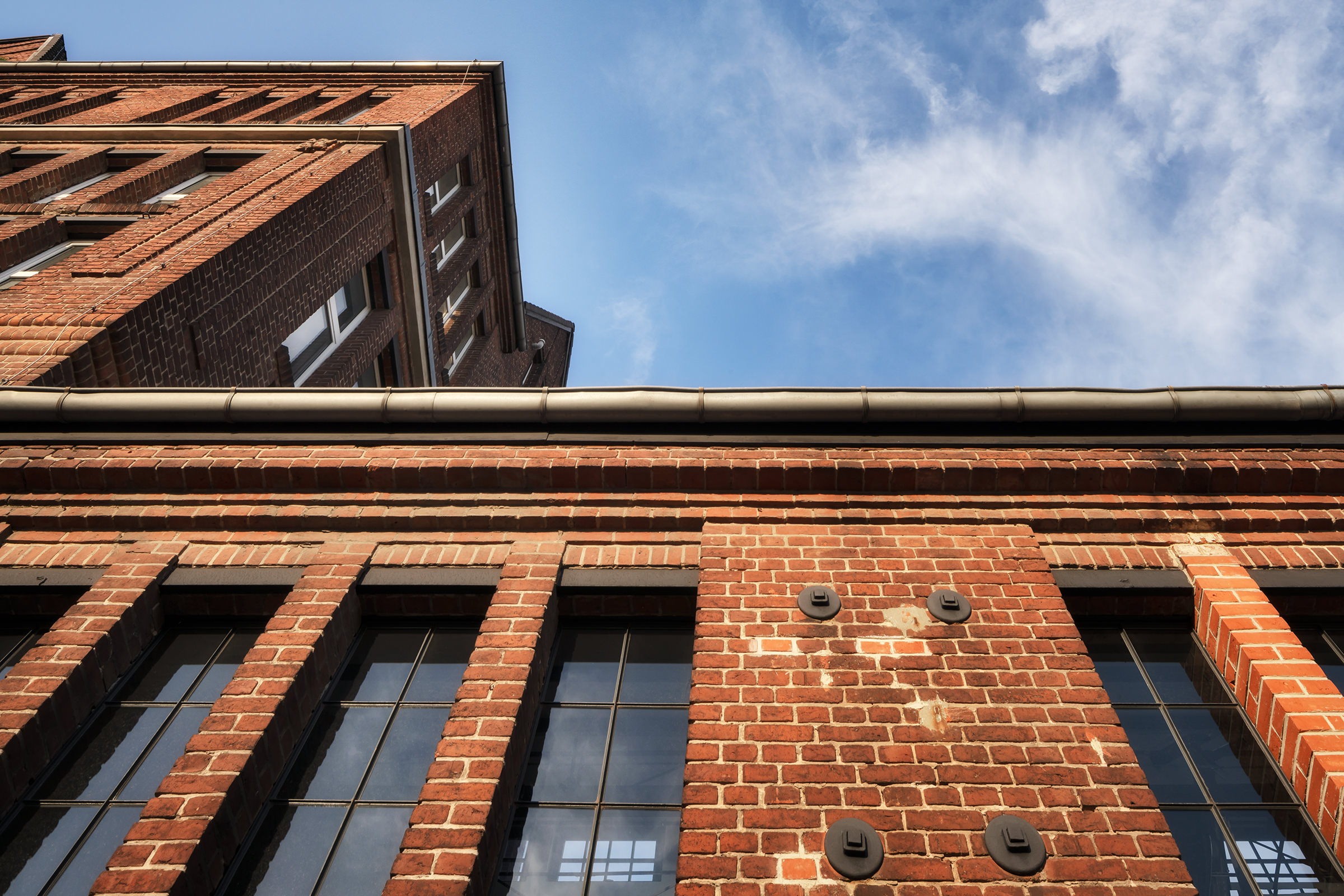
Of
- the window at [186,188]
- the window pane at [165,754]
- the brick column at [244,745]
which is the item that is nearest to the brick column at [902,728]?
the brick column at [244,745]

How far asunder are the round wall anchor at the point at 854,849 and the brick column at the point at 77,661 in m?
4.12

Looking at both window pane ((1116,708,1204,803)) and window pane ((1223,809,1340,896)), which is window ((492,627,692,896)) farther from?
window pane ((1223,809,1340,896))

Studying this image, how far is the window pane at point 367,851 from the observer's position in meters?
3.95

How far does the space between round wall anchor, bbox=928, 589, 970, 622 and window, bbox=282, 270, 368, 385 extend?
32.6 ft

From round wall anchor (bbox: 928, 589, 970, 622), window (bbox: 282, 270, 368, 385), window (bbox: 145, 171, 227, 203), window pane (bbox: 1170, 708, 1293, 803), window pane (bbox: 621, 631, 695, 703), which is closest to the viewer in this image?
window pane (bbox: 1170, 708, 1293, 803)

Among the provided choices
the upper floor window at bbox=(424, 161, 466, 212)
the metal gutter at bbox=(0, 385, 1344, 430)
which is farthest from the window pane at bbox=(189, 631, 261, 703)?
the upper floor window at bbox=(424, 161, 466, 212)

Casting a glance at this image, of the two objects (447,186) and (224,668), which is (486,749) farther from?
(447,186)

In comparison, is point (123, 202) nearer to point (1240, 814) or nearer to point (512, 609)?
point (512, 609)

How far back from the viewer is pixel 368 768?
4488mm

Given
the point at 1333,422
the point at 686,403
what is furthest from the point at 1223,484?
the point at 686,403

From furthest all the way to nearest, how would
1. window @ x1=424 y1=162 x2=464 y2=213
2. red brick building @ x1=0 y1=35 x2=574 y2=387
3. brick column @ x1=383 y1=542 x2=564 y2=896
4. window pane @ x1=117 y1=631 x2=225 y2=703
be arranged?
window @ x1=424 y1=162 x2=464 y2=213 → red brick building @ x1=0 y1=35 x2=574 y2=387 → window pane @ x1=117 y1=631 x2=225 y2=703 → brick column @ x1=383 y1=542 x2=564 y2=896

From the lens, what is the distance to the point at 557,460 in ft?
18.9

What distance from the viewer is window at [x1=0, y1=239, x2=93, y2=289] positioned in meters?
10.5

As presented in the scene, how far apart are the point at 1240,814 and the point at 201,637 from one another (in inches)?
238
